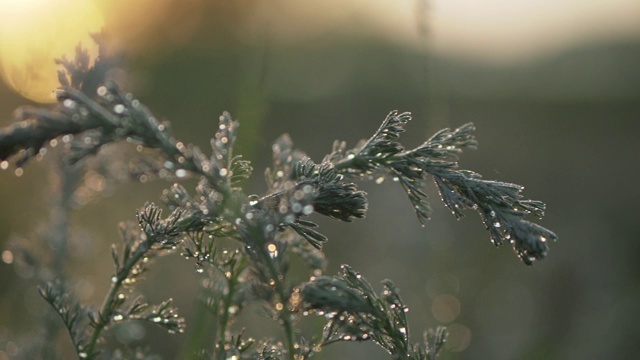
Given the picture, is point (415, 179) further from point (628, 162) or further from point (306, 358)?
point (628, 162)

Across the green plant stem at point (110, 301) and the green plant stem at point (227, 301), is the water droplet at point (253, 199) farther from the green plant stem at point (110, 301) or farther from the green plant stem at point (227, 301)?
the green plant stem at point (110, 301)

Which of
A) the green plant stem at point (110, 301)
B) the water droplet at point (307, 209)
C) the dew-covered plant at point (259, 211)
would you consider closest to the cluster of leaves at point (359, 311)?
the dew-covered plant at point (259, 211)

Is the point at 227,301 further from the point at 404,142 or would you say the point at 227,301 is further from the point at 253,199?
the point at 404,142

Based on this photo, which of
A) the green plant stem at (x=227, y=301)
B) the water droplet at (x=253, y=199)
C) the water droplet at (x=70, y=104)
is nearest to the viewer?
the water droplet at (x=70, y=104)

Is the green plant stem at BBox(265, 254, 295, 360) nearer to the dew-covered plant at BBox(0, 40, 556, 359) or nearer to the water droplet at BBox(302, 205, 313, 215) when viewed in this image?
the dew-covered plant at BBox(0, 40, 556, 359)

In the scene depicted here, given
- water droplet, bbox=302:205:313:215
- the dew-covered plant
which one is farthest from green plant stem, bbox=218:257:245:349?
water droplet, bbox=302:205:313:215

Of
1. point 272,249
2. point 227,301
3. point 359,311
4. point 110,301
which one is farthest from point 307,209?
point 110,301
